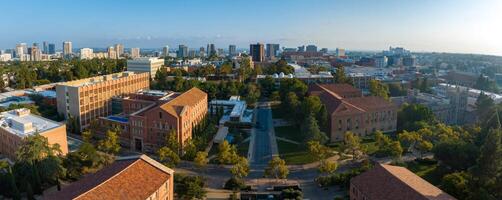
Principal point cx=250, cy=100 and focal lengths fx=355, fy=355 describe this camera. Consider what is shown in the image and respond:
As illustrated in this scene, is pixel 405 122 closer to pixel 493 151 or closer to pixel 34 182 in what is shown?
pixel 493 151

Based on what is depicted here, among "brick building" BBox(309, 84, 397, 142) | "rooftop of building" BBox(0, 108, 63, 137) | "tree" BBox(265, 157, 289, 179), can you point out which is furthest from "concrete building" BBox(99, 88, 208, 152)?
"brick building" BBox(309, 84, 397, 142)

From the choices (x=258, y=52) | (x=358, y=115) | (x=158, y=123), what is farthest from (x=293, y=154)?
(x=258, y=52)

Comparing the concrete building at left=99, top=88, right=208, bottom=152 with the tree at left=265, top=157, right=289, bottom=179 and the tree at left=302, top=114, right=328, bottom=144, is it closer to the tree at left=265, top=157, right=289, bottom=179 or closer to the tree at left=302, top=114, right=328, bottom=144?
the tree at left=265, top=157, right=289, bottom=179

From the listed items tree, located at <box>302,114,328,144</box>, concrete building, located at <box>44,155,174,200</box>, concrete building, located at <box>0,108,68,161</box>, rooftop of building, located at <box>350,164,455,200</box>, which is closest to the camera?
concrete building, located at <box>44,155,174,200</box>

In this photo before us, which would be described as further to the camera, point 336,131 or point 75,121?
point 75,121

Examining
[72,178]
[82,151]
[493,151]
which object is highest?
[493,151]

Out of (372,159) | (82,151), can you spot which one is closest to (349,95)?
(372,159)

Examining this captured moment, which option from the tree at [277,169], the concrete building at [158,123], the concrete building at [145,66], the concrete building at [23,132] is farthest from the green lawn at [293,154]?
the concrete building at [145,66]
